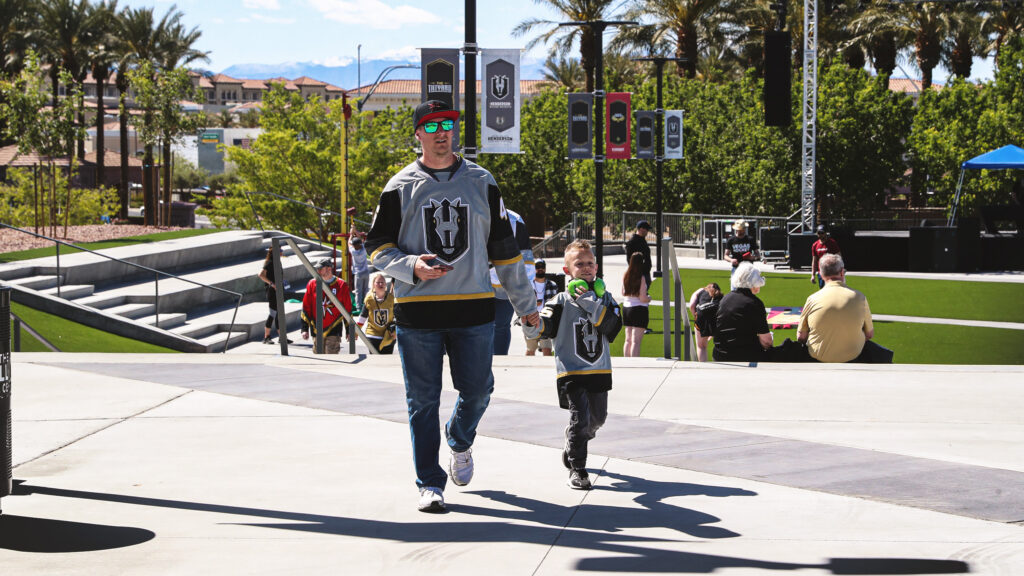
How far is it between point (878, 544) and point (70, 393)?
6.16 meters

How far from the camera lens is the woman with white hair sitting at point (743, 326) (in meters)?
9.90

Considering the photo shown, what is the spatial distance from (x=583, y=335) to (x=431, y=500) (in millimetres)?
1204

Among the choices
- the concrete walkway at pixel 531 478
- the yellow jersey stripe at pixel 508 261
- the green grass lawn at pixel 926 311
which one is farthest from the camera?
the green grass lawn at pixel 926 311

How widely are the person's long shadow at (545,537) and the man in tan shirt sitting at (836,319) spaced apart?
5276 mm

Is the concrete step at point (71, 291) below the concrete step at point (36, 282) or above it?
below

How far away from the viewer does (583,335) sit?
5.66 m

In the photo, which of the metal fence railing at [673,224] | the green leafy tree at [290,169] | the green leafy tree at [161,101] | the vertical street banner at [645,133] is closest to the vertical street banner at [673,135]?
the vertical street banner at [645,133]

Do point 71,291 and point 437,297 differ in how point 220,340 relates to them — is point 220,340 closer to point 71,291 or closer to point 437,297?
point 71,291

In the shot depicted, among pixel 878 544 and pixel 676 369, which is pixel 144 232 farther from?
pixel 878 544

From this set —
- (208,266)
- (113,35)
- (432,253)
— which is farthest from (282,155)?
(432,253)

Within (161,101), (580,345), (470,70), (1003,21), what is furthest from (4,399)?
(1003,21)

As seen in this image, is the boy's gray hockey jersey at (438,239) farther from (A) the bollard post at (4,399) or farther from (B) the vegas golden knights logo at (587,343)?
(A) the bollard post at (4,399)

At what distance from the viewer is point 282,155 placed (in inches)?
1687

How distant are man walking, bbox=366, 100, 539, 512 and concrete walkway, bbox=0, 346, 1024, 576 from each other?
530 millimetres
